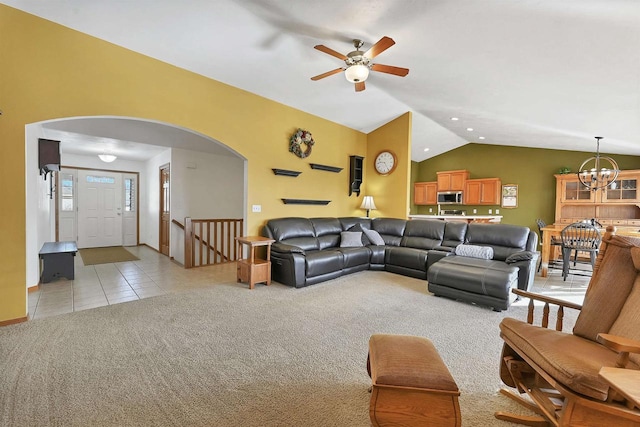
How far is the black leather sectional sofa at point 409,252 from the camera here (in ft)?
12.1

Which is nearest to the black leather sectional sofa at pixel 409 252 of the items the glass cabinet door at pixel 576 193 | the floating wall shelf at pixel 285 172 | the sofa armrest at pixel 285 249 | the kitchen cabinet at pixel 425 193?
the sofa armrest at pixel 285 249

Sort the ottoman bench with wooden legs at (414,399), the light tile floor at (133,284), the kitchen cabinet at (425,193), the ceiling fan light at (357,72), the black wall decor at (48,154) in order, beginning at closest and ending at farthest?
the ottoman bench with wooden legs at (414,399) → the ceiling fan light at (357,72) → the light tile floor at (133,284) → the black wall decor at (48,154) → the kitchen cabinet at (425,193)

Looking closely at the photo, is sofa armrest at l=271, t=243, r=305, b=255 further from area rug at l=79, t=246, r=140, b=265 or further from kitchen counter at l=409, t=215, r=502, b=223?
kitchen counter at l=409, t=215, r=502, b=223

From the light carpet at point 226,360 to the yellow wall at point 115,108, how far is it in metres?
1.12

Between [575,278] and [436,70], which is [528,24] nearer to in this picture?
[436,70]

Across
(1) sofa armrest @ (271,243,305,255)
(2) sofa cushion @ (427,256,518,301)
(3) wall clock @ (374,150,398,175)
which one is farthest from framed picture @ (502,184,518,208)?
(1) sofa armrest @ (271,243,305,255)

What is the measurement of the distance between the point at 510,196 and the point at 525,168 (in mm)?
833

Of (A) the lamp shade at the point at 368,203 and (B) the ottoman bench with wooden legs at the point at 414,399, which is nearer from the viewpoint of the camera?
(B) the ottoman bench with wooden legs at the point at 414,399

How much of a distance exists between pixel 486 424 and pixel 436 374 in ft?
2.01

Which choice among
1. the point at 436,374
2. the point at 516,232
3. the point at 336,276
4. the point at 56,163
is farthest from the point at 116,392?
the point at 516,232

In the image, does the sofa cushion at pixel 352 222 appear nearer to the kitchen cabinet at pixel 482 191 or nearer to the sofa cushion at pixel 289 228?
the sofa cushion at pixel 289 228

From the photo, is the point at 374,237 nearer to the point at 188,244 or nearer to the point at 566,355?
the point at 188,244

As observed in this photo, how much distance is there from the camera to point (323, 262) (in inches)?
173

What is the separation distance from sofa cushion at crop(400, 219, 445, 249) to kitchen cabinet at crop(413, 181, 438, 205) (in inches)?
178
